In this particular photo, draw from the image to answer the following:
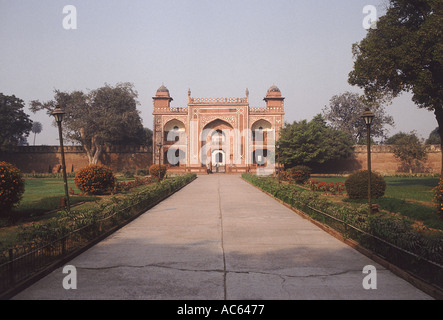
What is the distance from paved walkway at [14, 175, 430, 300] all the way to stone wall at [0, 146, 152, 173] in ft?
113

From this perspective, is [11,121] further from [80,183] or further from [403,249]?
[403,249]

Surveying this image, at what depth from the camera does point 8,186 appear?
841 cm

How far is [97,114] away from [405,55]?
30955mm

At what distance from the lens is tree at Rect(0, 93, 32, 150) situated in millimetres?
34719

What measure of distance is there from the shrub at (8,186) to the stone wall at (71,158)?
32.5 metres

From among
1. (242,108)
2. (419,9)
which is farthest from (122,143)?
(419,9)

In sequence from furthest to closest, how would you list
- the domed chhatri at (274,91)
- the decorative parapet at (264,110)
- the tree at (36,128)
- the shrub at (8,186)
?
the tree at (36,128)
the domed chhatri at (274,91)
the decorative parapet at (264,110)
the shrub at (8,186)

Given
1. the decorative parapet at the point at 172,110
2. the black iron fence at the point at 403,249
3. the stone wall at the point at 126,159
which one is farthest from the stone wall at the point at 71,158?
the black iron fence at the point at 403,249

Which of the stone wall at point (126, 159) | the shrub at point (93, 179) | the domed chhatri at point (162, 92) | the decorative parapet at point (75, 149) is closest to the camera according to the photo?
the shrub at point (93, 179)

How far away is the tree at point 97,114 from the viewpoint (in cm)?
3622

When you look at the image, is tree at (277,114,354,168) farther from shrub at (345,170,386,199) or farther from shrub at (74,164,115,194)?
shrub at (74,164,115,194)

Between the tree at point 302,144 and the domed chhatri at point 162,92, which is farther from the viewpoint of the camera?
the domed chhatri at point 162,92

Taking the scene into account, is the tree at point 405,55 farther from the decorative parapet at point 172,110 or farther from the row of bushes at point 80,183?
the decorative parapet at point 172,110
